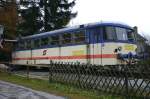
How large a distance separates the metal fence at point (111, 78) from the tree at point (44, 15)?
27.1 metres

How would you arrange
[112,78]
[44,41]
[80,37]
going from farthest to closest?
[44,41], [80,37], [112,78]

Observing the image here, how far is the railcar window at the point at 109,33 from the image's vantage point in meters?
27.9

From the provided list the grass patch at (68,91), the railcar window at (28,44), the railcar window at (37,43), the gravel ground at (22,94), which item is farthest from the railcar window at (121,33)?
the railcar window at (28,44)

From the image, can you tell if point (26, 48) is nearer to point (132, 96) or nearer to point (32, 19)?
point (32, 19)

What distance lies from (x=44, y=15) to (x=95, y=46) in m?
24.3

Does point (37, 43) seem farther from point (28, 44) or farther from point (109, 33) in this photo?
point (109, 33)

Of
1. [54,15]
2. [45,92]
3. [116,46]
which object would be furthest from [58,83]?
[54,15]

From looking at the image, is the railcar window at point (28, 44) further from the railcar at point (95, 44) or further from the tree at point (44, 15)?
the tree at point (44, 15)

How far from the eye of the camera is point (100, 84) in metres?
19.5

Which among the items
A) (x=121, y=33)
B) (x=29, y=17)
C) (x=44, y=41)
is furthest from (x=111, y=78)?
(x=29, y=17)

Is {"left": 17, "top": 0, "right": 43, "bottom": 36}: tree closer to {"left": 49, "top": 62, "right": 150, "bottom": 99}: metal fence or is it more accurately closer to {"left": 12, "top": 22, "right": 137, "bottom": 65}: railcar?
{"left": 12, "top": 22, "right": 137, "bottom": 65}: railcar

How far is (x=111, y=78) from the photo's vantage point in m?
18.3

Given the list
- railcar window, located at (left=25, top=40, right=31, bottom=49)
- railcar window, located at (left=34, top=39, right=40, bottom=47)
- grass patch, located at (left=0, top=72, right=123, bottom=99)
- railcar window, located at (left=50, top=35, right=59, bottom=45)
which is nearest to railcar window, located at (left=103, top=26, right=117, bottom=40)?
grass patch, located at (left=0, top=72, right=123, bottom=99)

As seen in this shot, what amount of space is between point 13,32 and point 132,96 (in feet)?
83.6
